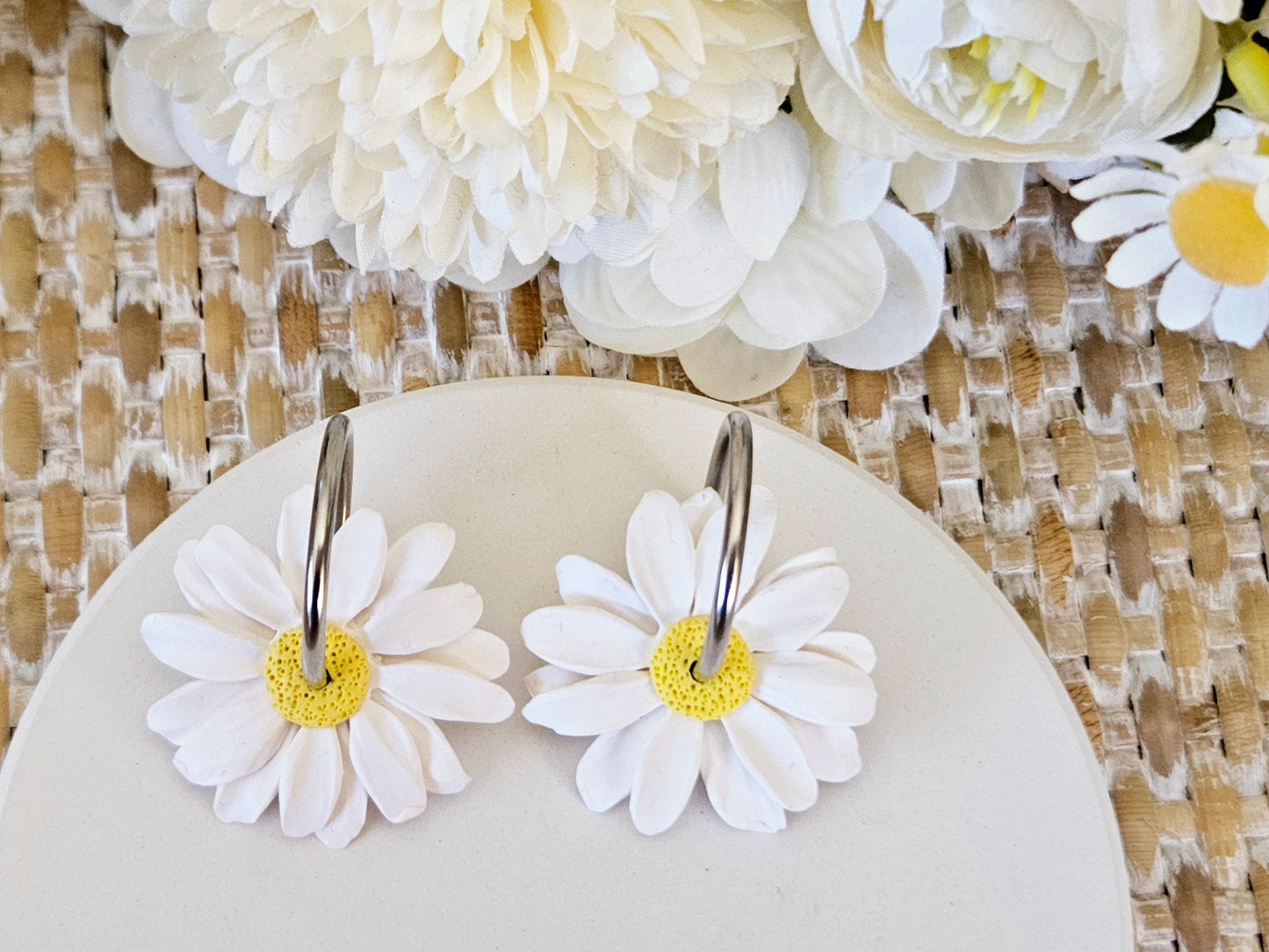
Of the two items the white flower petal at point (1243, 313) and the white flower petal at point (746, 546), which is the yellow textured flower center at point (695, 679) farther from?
the white flower petal at point (1243, 313)

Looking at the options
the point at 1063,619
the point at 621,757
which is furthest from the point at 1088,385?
the point at 621,757

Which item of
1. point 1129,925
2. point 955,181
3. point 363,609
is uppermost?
point 955,181

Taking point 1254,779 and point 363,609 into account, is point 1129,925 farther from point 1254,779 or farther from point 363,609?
point 363,609

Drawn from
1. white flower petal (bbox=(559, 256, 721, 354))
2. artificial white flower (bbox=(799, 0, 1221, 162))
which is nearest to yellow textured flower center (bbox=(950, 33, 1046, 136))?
artificial white flower (bbox=(799, 0, 1221, 162))

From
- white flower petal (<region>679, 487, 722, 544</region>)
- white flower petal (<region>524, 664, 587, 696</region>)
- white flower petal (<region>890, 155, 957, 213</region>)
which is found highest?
white flower petal (<region>890, 155, 957, 213</region>)

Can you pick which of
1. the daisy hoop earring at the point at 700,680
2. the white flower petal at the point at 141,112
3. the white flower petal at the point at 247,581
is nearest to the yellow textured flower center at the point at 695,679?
the daisy hoop earring at the point at 700,680

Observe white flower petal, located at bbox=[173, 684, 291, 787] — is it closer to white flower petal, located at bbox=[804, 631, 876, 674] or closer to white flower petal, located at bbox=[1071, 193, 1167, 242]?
white flower petal, located at bbox=[804, 631, 876, 674]
